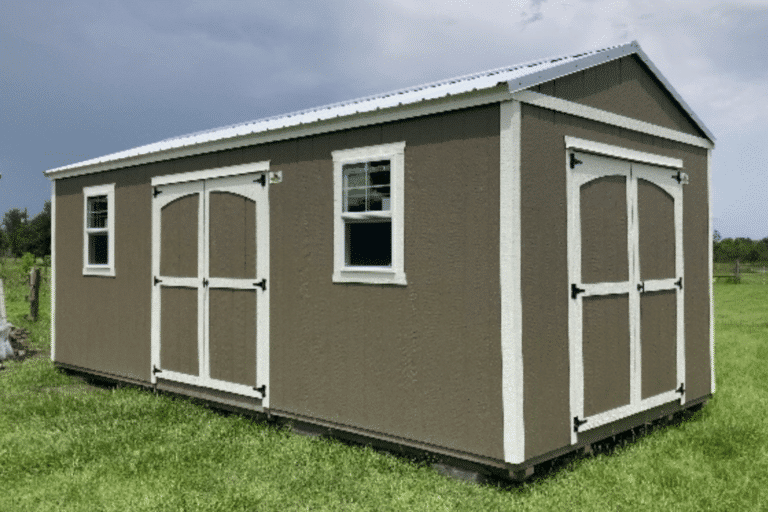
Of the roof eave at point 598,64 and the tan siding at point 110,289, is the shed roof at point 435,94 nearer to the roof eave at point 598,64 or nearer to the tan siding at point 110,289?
the roof eave at point 598,64

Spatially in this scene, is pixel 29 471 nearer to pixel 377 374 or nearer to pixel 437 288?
pixel 377 374

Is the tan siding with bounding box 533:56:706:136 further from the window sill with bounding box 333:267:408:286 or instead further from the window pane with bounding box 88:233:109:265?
the window pane with bounding box 88:233:109:265

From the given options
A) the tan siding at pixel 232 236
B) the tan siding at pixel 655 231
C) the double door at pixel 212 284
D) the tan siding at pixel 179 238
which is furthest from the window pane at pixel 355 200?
the tan siding at pixel 655 231

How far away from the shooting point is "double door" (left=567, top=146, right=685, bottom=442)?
5461mm

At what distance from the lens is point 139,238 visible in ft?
27.4

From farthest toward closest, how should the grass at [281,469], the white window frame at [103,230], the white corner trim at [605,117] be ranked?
the white window frame at [103,230], the white corner trim at [605,117], the grass at [281,469]

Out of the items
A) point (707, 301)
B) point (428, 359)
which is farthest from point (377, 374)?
point (707, 301)

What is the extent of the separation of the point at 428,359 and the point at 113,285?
17.2ft

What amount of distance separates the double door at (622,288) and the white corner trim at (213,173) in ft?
9.99

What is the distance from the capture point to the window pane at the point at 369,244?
631 centimetres

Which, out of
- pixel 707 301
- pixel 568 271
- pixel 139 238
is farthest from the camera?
pixel 139 238

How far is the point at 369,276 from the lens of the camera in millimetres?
5727

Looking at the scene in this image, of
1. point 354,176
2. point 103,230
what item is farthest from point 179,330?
point 354,176

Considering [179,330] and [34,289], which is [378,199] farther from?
[34,289]
